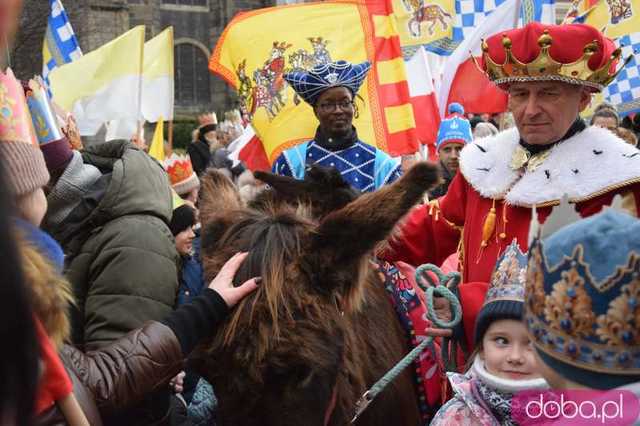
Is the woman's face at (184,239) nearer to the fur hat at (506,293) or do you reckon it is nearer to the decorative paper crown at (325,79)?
the decorative paper crown at (325,79)

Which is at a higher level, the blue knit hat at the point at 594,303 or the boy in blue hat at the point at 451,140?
the blue knit hat at the point at 594,303

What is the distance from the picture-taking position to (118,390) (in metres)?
2.68

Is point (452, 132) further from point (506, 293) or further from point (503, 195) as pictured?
point (506, 293)

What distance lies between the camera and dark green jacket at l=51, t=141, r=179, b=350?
3.16m

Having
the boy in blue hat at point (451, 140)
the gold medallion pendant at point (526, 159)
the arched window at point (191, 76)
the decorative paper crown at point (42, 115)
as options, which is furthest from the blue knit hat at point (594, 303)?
the arched window at point (191, 76)

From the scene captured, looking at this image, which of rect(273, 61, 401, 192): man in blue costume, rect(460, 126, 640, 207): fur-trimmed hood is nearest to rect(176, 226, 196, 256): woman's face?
rect(273, 61, 401, 192): man in blue costume

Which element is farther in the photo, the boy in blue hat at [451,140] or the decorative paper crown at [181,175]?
the boy in blue hat at [451,140]

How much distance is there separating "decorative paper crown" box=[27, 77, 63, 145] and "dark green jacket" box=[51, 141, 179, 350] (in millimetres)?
272

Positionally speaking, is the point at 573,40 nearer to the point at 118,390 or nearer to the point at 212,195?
the point at 212,195

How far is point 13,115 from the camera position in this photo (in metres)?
2.04

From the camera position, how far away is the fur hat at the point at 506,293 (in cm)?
269

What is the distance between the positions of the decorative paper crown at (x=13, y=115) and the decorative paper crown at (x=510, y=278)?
1.45 meters

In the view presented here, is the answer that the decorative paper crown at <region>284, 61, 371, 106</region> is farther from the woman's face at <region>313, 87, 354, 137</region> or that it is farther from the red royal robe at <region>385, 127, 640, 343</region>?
the red royal robe at <region>385, 127, 640, 343</region>

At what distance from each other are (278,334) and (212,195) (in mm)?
1032
